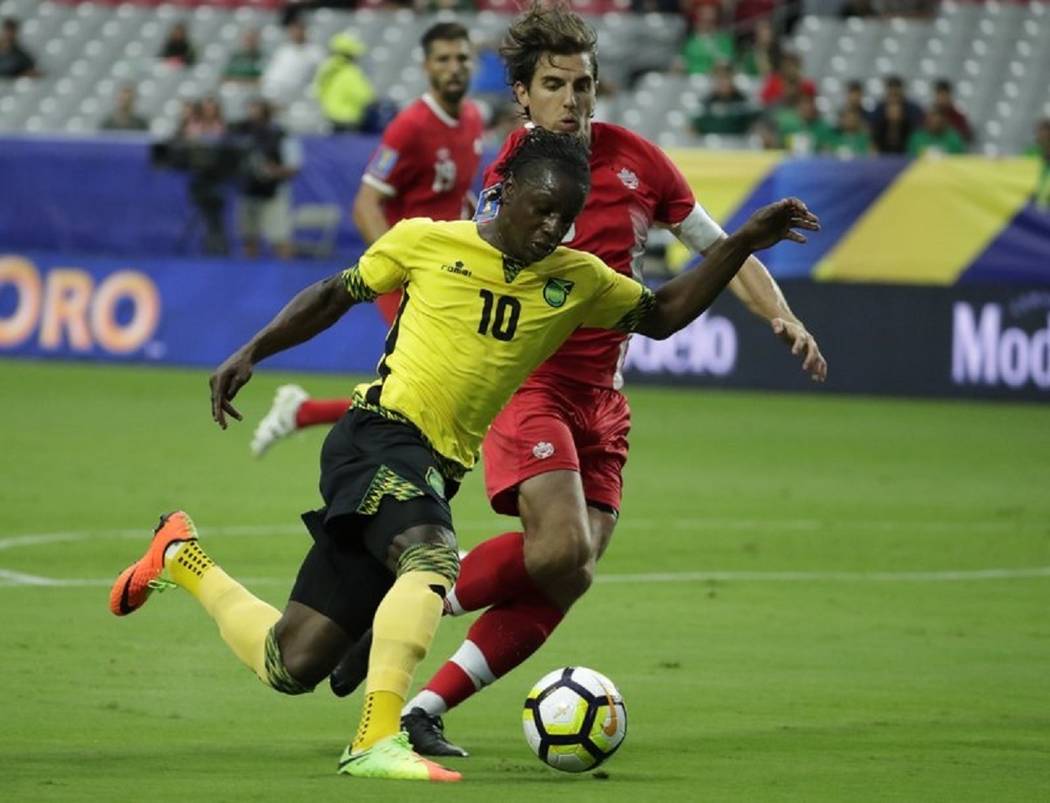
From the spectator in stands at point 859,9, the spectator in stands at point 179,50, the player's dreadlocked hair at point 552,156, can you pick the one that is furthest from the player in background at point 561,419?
the spectator in stands at point 179,50

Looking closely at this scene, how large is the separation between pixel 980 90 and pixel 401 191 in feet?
51.8

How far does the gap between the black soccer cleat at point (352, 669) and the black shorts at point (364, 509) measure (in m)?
0.67

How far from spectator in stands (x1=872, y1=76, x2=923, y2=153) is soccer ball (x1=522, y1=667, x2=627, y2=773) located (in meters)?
16.9

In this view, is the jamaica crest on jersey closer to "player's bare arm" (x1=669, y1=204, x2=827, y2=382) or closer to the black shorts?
the black shorts

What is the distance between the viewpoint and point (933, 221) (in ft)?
68.0

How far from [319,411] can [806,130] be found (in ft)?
38.5

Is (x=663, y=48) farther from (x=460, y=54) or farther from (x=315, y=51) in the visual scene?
(x=460, y=54)

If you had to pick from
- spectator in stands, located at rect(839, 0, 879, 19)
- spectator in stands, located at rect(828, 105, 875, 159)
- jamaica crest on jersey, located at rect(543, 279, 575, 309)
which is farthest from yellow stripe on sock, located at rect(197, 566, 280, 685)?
spectator in stands, located at rect(839, 0, 879, 19)

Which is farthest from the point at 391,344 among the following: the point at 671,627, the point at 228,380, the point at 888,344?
the point at 888,344

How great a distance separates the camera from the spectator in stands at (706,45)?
27.1 m

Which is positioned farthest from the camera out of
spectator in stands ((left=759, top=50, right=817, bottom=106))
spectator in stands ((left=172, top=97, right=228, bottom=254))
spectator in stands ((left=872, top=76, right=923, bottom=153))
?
spectator in stands ((left=759, top=50, right=817, bottom=106))

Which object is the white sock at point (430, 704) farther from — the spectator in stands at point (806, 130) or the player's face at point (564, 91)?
the spectator in stands at point (806, 130)

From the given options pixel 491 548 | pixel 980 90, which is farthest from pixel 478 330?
pixel 980 90

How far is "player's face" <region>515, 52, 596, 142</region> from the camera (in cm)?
738
